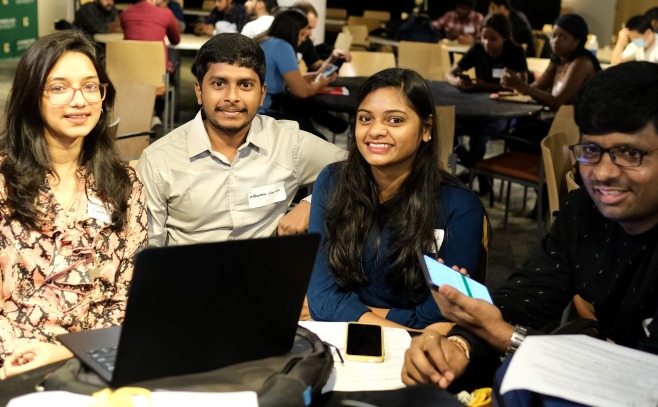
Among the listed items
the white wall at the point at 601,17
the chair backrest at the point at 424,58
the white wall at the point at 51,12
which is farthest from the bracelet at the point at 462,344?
the white wall at the point at 601,17

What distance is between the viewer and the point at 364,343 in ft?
6.02

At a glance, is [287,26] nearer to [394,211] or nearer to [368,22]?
[394,211]

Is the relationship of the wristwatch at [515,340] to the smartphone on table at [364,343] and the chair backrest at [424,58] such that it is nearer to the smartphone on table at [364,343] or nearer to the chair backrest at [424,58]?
the smartphone on table at [364,343]

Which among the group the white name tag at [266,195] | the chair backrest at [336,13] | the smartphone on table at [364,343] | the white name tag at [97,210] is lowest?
the smartphone on table at [364,343]

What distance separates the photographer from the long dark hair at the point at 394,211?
91.7 inches

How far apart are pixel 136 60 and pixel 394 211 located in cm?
484

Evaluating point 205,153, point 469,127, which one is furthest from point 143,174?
point 469,127

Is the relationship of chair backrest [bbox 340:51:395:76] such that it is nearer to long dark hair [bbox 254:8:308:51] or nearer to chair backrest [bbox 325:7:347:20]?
long dark hair [bbox 254:8:308:51]

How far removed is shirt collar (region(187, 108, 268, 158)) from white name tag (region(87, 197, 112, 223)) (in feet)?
2.24

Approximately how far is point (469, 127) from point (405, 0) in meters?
13.0

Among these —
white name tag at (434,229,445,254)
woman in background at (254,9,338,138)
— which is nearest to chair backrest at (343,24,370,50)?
woman in background at (254,9,338,138)

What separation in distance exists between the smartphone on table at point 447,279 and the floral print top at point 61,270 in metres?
0.84

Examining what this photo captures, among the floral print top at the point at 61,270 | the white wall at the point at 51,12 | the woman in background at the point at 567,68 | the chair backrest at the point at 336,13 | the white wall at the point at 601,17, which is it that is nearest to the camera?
the floral print top at the point at 61,270

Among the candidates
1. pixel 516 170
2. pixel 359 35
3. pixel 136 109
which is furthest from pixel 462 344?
pixel 359 35
